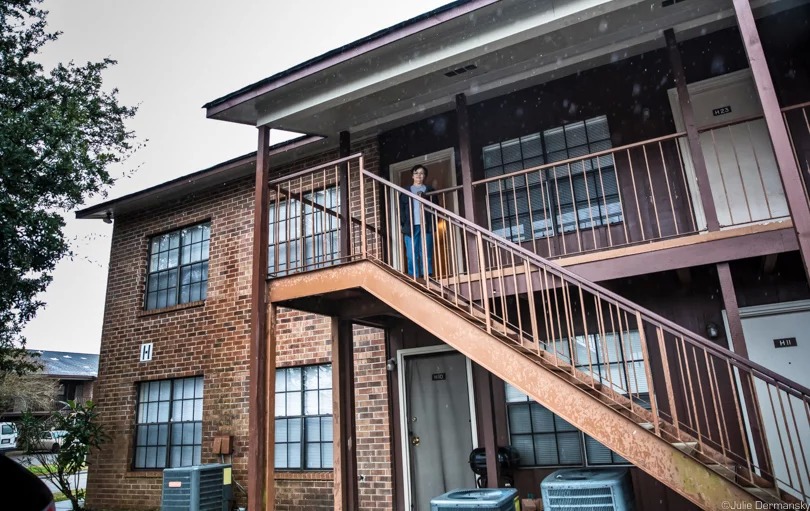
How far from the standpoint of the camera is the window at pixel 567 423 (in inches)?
249

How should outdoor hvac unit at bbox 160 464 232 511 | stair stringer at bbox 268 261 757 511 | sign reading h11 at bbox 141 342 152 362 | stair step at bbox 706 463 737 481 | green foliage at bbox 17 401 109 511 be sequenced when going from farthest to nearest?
sign reading h11 at bbox 141 342 152 362 → green foliage at bbox 17 401 109 511 → outdoor hvac unit at bbox 160 464 232 511 → stair step at bbox 706 463 737 481 → stair stringer at bbox 268 261 757 511

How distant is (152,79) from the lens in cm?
7188

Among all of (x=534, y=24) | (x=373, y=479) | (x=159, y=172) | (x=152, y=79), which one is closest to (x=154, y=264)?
(x=373, y=479)

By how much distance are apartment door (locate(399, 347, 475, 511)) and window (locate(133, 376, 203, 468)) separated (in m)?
4.05

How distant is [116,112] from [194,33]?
66132mm

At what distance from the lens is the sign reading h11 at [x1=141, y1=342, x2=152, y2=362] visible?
10.3 meters

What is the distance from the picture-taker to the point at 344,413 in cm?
673

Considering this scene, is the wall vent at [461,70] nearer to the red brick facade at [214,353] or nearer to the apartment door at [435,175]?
the apartment door at [435,175]

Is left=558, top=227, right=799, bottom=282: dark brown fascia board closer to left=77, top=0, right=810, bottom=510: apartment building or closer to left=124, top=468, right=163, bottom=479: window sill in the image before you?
left=77, top=0, right=810, bottom=510: apartment building

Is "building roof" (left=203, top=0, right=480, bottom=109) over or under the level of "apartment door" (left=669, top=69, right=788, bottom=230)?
over

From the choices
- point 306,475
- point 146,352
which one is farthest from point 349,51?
point 146,352

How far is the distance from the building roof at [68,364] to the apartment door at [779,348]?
122 feet

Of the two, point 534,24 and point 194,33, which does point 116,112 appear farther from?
point 194,33

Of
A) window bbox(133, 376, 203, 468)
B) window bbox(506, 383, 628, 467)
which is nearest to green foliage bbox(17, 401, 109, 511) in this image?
window bbox(133, 376, 203, 468)
